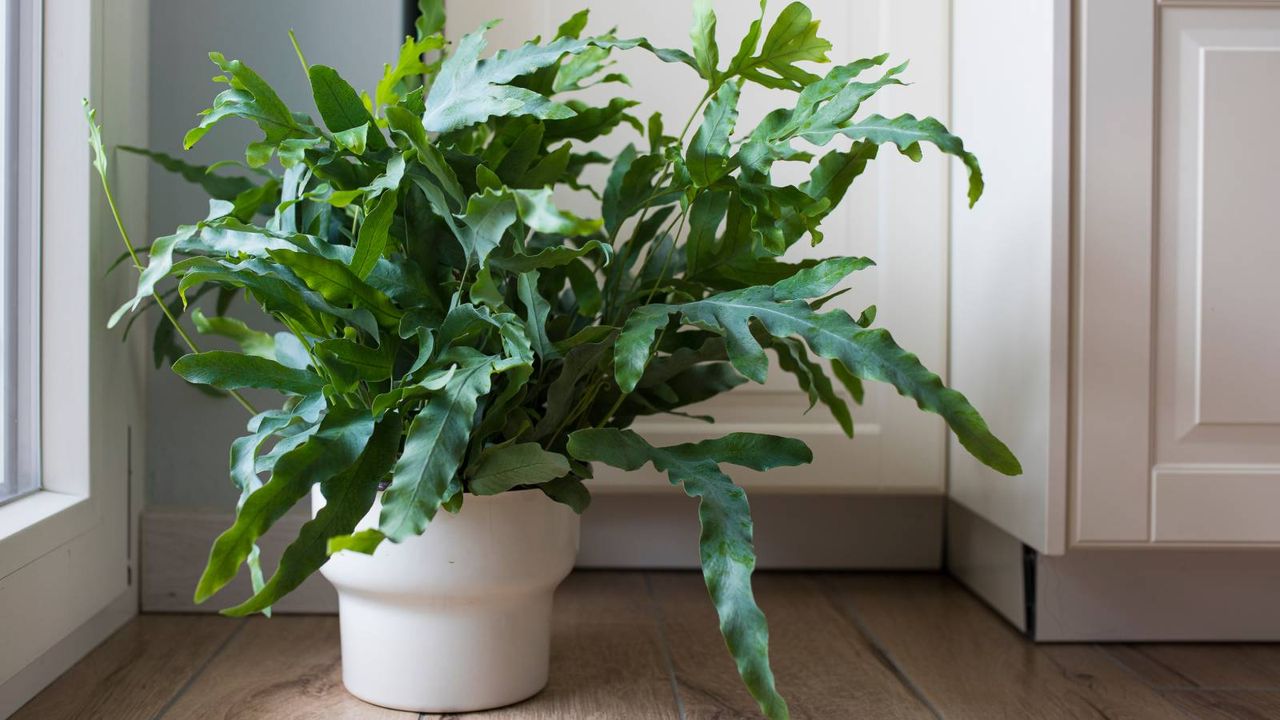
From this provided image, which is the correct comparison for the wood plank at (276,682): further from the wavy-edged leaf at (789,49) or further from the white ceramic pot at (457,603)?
the wavy-edged leaf at (789,49)

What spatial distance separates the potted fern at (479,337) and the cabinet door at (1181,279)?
0.75 ft

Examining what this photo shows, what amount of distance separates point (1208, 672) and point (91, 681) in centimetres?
98

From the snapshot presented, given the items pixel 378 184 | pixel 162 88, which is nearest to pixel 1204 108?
pixel 378 184

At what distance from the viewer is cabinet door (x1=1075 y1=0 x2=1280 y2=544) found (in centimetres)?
86

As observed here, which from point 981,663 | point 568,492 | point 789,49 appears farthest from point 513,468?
point 981,663

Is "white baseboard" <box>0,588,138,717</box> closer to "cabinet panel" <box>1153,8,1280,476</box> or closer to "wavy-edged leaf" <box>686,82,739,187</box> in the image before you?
"wavy-edged leaf" <box>686,82,739,187</box>

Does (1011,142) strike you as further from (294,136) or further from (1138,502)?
(294,136)

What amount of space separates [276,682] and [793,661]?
45 centimetres

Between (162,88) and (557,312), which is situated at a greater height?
(162,88)

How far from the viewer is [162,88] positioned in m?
1.00

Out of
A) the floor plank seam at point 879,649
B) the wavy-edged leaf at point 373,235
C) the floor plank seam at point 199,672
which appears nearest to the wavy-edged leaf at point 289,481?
the wavy-edged leaf at point 373,235

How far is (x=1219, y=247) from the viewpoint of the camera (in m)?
0.87

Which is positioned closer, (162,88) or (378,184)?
(378,184)

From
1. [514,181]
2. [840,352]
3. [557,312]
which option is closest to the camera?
[840,352]
